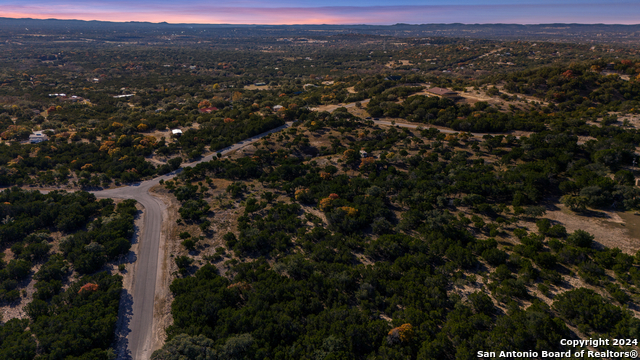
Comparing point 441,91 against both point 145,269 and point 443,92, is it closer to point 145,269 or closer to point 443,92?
point 443,92

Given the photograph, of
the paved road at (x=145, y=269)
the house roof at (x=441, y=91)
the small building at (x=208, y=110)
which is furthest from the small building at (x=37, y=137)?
the house roof at (x=441, y=91)

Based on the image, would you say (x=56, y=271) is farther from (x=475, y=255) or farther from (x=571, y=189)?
(x=571, y=189)

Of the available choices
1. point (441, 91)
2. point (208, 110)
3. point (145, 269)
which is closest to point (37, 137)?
point (208, 110)

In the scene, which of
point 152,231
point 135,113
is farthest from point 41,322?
point 135,113

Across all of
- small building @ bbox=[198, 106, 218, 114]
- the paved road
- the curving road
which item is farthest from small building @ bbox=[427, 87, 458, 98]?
the paved road

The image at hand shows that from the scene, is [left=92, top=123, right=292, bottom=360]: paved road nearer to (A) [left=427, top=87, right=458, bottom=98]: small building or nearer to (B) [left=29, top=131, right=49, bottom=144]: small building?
(B) [left=29, top=131, right=49, bottom=144]: small building
